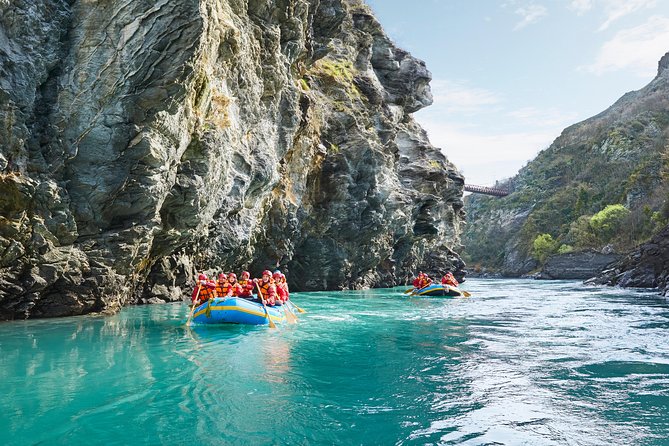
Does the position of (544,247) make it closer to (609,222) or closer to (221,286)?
(609,222)

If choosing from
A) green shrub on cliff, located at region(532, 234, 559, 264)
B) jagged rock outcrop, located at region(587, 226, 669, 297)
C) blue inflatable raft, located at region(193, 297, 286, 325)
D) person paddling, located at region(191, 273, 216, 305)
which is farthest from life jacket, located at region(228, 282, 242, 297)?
green shrub on cliff, located at region(532, 234, 559, 264)

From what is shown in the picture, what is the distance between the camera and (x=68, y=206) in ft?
47.7

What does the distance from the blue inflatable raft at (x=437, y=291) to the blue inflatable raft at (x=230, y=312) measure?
16946mm

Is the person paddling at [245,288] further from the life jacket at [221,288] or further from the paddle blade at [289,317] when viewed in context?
the paddle blade at [289,317]

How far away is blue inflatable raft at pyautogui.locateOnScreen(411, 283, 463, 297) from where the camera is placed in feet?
99.5

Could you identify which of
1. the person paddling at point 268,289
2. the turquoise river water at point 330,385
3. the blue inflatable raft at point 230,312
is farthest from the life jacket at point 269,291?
the turquoise river water at point 330,385

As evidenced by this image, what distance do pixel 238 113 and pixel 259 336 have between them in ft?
40.4

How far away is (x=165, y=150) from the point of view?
16.2 m

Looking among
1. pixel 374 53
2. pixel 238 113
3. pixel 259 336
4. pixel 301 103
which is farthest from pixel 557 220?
pixel 259 336

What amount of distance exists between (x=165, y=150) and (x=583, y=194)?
3388 inches

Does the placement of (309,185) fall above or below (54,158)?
above

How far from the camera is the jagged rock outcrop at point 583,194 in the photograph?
67.1 meters

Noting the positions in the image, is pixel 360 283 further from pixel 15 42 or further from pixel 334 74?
pixel 15 42

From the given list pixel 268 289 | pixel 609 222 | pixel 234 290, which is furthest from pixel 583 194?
pixel 234 290
